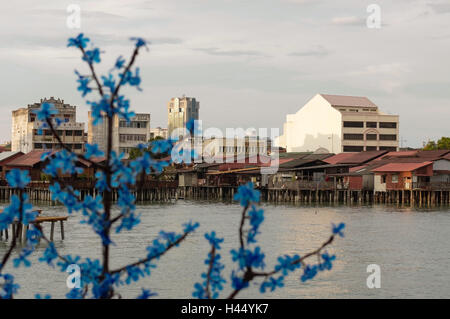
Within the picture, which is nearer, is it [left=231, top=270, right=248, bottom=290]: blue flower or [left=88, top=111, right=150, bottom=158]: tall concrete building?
[left=231, top=270, right=248, bottom=290]: blue flower

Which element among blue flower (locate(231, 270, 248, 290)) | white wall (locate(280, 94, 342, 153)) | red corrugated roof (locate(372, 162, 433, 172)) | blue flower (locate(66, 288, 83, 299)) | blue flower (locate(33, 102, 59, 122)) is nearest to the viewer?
blue flower (locate(231, 270, 248, 290))

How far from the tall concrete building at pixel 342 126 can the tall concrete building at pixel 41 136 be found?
31.6 meters

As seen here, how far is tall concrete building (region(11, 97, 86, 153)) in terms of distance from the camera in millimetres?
90188

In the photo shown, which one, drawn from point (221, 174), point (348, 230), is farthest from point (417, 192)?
point (348, 230)

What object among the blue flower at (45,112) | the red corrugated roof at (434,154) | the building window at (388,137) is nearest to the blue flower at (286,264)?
the blue flower at (45,112)

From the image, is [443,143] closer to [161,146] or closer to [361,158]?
[361,158]

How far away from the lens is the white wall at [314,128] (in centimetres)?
9638

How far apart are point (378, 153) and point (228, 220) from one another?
36918 millimetres

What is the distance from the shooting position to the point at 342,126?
313 ft

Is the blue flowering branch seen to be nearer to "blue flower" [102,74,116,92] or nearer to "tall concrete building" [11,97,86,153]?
"blue flower" [102,74,116,92]

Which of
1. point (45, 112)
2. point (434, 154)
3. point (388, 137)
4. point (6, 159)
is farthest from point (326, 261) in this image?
point (388, 137)

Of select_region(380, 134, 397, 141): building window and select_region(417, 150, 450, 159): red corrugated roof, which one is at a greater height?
select_region(380, 134, 397, 141): building window

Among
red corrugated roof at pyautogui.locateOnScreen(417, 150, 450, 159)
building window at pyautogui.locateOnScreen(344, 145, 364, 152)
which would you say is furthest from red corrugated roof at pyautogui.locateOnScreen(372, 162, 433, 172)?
building window at pyautogui.locateOnScreen(344, 145, 364, 152)

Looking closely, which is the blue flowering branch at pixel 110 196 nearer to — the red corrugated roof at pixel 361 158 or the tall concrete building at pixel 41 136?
the red corrugated roof at pixel 361 158
